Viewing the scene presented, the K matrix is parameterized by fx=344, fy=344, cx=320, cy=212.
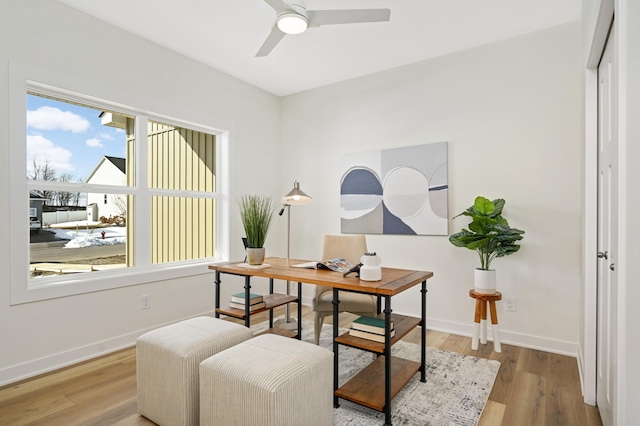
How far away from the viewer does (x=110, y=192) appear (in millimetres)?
3020

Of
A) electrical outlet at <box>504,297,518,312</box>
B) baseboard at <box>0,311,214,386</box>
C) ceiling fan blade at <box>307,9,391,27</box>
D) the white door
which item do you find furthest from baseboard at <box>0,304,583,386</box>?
ceiling fan blade at <box>307,9,391,27</box>

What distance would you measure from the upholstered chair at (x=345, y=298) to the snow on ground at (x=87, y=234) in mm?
1865

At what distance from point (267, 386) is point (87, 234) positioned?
235 centimetres

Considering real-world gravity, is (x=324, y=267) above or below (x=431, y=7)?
below

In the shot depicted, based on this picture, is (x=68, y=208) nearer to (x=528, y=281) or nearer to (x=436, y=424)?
(x=436, y=424)

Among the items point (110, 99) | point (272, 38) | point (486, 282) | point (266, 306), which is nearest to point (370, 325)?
point (266, 306)

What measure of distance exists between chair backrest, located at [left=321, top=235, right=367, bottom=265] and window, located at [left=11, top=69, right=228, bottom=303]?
143cm

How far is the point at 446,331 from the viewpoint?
336cm

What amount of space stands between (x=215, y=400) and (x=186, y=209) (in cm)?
248

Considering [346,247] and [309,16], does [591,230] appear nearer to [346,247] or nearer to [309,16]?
[346,247]

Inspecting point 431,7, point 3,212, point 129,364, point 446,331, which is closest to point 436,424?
point 446,331

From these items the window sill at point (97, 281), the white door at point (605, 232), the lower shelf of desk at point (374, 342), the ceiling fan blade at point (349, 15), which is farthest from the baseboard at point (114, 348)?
the ceiling fan blade at point (349, 15)

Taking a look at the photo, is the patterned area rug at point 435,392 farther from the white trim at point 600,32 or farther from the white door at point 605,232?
the white trim at point 600,32

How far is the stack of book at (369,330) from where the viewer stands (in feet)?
6.38
